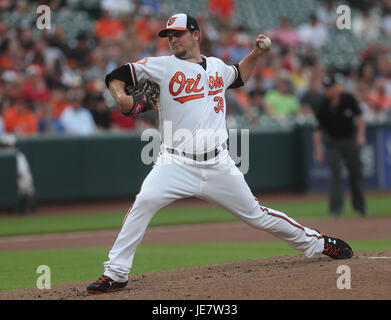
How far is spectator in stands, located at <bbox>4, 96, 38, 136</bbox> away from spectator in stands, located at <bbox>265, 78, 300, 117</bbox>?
5436 mm

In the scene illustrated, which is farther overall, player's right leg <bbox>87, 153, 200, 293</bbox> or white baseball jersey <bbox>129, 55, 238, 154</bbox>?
white baseball jersey <bbox>129, 55, 238, 154</bbox>

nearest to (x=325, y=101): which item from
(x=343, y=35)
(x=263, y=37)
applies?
(x=263, y=37)

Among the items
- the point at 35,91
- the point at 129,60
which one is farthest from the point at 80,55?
the point at 35,91

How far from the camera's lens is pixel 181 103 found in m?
5.92

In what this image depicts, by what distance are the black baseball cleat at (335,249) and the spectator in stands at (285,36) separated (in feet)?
44.6

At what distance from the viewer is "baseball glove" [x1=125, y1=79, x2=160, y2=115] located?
222 inches

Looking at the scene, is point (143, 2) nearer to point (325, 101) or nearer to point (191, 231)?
point (325, 101)

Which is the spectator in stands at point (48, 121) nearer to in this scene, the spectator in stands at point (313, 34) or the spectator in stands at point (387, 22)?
the spectator in stands at point (313, 34)

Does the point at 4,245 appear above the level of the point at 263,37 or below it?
below

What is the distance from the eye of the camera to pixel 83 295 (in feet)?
18.7

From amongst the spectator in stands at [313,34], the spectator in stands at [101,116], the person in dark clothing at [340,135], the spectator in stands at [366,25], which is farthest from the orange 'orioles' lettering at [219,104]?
the spectator in stands at [366,25]

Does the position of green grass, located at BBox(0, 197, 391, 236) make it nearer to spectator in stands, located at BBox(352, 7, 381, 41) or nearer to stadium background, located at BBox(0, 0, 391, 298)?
stadium background, located at BBox(0, 0, 391, 298)

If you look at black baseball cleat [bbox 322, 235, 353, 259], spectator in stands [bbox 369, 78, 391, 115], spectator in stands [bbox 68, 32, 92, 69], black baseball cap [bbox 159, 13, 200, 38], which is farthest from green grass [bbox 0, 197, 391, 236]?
black baseball cap [bbox 159, 13, 200, 38]
